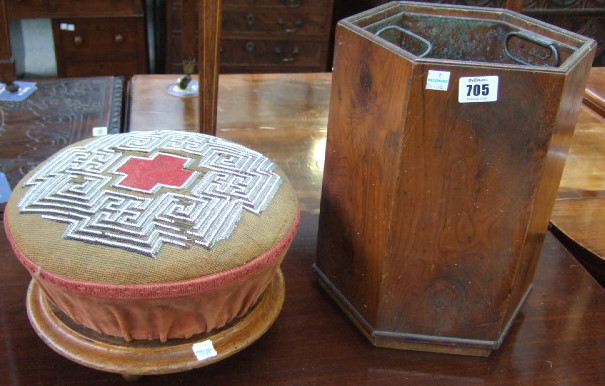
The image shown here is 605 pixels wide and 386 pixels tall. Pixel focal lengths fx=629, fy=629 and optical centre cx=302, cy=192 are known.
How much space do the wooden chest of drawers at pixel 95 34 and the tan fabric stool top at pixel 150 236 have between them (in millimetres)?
1814

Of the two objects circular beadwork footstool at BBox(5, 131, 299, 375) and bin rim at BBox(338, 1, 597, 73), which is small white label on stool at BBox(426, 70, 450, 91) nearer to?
bin rim at BBox(338, 1, 597, 73)

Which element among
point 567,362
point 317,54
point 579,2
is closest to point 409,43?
point 567,362

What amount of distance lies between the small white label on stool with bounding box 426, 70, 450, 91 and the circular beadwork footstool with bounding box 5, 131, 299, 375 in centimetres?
26

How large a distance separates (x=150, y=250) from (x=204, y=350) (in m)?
0.17

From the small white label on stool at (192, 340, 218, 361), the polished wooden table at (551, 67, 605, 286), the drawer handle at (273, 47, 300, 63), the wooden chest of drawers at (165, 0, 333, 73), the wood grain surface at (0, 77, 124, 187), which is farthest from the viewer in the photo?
the drawer handle at (273, 47, 300, 63)

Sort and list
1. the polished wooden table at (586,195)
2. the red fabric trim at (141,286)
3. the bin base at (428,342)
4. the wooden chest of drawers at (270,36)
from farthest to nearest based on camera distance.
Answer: the wooden chest of drawers at (270,36), the polished wooden table at (586,195), the bin base at (428,342), the red fabric trim at (141,286)

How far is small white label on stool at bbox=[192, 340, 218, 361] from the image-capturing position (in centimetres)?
81

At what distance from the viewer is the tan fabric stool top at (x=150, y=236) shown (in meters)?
0.72

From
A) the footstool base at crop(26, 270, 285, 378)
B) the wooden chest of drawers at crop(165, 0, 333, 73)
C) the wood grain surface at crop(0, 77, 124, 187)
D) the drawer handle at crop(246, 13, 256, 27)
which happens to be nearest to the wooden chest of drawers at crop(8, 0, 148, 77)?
the wooden chest of drawers at crop(165, 0, 333, 73)

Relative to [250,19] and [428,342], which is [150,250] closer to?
[428,342]

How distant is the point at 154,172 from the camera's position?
0.86 m

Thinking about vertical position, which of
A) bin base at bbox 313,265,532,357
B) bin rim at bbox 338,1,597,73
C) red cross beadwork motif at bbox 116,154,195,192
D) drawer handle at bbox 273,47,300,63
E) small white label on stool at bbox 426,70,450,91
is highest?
bin rim at bbox 338,1,597,73

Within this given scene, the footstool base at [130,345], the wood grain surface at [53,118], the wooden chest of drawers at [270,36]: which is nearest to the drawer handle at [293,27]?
the wooden chest of drawers at [270,36]

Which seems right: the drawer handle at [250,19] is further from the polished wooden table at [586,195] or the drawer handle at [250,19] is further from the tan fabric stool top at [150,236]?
the tan fabric stool top at [150,236]
